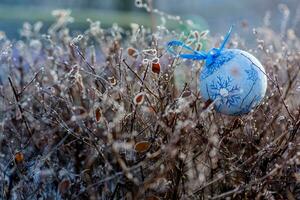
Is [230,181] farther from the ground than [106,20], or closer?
farther from the ground

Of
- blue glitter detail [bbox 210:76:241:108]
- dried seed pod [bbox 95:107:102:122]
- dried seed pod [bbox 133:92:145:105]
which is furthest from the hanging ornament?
dried seed pod [bbox 95:107:102:122]

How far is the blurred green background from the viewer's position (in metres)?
14.8

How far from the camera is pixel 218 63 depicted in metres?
2.99

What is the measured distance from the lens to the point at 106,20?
599 inches

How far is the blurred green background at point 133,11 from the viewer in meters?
14.8

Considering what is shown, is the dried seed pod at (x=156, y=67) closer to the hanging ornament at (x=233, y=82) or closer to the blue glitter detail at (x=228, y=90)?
the hanging ornament at (x=233, y=82)

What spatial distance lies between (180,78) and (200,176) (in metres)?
1.43

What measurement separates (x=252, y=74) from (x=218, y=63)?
0.18 m

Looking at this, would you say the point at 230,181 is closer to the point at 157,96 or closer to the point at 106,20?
the point at 157,96

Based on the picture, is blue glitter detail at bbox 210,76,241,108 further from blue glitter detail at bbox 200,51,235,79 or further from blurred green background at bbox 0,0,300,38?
blurred green background at bbox 0,0,300,38

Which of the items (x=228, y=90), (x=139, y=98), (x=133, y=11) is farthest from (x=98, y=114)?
(x=133, y=11)

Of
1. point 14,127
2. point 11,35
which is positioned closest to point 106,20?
point 11,35

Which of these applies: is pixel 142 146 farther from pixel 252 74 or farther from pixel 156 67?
pixel 252 74

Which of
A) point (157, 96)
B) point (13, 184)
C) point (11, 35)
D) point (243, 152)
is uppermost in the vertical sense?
point (157, 96)
